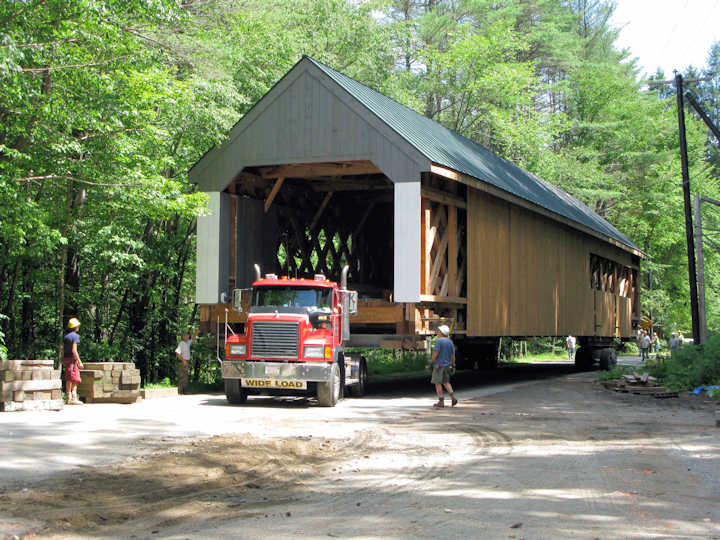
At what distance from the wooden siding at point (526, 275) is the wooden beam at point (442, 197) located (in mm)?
312

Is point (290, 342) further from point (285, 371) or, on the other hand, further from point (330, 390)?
point (330, 390)

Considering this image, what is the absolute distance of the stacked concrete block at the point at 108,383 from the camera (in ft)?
55.4

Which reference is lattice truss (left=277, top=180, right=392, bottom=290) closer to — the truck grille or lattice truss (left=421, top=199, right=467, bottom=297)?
lattice truss (left=421, top=199, right=467, bottom=297)

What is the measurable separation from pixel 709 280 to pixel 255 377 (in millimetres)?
46710

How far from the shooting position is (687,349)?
23094 mm

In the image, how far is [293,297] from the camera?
665 inches

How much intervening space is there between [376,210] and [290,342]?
41.4 ft

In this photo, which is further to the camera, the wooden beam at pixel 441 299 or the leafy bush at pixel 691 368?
the leafy bush at pixel 691 368

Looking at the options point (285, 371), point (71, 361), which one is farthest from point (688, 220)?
point (71, 361)

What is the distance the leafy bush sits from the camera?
20125 millimetres

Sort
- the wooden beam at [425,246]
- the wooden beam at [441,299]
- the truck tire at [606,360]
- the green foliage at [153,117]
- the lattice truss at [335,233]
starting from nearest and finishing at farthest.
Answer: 1. the green foliage at [153,117]
2. the wooden beam at [441,299]
3. the wooden beam at [425,246]
4. the lattice truss at [335,233]
5. the truck tire at [606,360]

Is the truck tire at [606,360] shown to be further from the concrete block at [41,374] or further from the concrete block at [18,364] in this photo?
the concrete block at [41,374]

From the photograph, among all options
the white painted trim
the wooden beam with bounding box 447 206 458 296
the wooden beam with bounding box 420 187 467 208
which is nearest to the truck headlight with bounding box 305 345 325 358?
the white painted trim

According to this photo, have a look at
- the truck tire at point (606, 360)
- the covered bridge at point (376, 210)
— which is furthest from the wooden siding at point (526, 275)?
the truck tire at point (606, 360)
